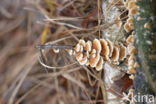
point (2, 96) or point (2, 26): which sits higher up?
point (2, 26)

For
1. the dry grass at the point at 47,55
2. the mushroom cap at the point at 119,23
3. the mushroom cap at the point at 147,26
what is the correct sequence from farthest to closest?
the dry grass at the point at 47,55 < the mushroom cap at the point at 119,23 < the mushroom cap at the point at 147,26

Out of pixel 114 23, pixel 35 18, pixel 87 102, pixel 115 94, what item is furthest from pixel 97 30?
pixel 35 18

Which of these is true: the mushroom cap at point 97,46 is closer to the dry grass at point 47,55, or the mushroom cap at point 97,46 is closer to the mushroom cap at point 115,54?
the mushroom cap at point 115,54

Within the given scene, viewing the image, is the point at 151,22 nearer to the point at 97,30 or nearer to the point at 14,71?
the point at 97,30

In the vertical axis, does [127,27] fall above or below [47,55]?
above

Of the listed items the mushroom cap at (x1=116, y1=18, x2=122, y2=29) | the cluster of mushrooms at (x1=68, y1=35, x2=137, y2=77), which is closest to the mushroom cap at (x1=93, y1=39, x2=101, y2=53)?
the cluster of mushrooms at (x1=68, y1=35, x2=137, y2=77)

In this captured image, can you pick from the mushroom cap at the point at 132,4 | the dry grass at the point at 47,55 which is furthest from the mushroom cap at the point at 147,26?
the dry grass at the point at 47,55

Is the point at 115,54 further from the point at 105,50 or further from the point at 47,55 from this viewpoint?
the point at 47,55

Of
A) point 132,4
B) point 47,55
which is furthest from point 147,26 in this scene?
point 47,55
